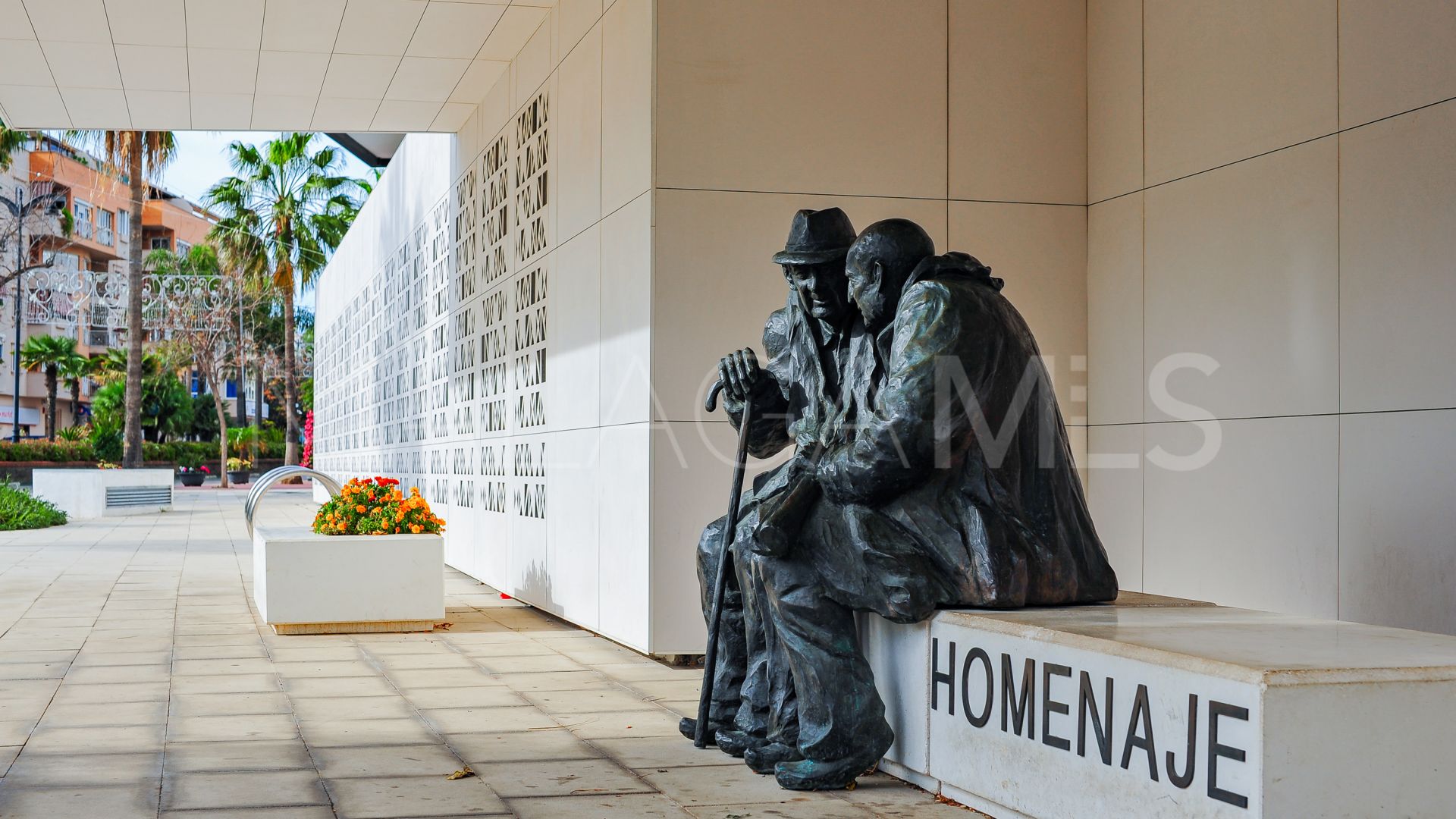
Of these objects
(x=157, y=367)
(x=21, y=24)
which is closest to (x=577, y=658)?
(x=21, y=24)

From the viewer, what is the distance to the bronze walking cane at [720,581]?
4676 millimetres

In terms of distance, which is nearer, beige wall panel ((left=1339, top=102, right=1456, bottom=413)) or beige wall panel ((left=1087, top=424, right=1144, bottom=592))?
beige wall panel ((left=1339, top=102, right=1456, bottom=413))

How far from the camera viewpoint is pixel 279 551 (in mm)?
8539

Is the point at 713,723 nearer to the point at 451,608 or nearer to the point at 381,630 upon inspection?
the point at 381,630

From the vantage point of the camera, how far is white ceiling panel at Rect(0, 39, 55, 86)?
1056 centimetres

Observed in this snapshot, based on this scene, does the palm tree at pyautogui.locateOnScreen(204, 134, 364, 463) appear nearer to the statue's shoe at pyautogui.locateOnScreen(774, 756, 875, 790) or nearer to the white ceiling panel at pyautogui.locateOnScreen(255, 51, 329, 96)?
the white ceiling panel at pyautogui.locateOnScreen(255, 51, 329, 96)

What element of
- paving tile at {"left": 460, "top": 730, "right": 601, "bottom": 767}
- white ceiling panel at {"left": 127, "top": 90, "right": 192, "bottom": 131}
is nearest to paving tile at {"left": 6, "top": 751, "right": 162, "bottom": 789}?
paving tile at {"left": 460, "top": 730, "right": 601, "bottom": 767}

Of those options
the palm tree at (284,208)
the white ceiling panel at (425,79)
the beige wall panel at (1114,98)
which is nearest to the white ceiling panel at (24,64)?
the white ceiling panel at (425,79)

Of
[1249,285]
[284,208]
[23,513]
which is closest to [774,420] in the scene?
[1249,285]

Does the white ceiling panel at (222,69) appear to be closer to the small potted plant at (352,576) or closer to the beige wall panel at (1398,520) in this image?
the small potted plant at (352,576)

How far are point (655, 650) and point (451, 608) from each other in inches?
135

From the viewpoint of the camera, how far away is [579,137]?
8.59 metres

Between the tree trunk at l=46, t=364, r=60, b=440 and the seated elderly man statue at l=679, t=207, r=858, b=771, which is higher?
the tree trunk at l=46, t=364, r=60, b=440

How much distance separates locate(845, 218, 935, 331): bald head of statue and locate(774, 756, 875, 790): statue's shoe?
1380 mm
